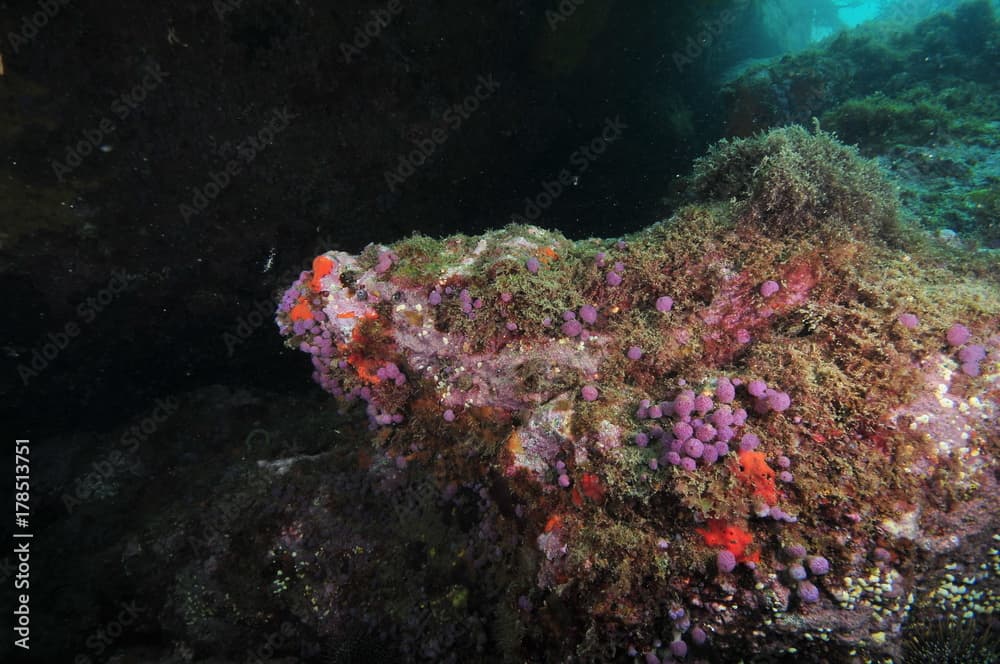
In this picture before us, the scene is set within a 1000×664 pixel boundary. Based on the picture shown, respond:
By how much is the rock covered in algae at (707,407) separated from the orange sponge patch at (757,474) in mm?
14

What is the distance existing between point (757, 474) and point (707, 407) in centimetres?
54

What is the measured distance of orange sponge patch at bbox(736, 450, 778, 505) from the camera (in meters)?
3.04

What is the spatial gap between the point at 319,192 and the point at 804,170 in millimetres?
6055

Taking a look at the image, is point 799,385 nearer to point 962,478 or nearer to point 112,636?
point 962,478

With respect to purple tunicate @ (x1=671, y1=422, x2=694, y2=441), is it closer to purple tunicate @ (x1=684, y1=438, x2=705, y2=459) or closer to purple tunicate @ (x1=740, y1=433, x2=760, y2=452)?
purple tunicate @ (x1=684, y1=438, x2=705, y2=459)

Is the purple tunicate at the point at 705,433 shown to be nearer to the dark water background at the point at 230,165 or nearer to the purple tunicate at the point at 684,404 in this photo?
the purple tunicate at the point at 684,404

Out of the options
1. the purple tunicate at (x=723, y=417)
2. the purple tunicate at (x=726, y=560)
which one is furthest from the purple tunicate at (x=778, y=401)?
the purple tunicate at (x=726, y=560)

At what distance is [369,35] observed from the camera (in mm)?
5703

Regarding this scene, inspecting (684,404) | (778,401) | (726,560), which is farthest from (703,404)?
(726,560)

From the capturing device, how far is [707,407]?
3.29 m

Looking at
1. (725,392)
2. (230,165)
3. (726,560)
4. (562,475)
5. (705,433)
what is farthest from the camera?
(230,165)

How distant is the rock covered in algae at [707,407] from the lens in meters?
3.00

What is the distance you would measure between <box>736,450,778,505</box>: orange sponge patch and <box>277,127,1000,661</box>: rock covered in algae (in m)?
0.01

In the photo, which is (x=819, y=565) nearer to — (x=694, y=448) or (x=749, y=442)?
(x=749, y=442)
